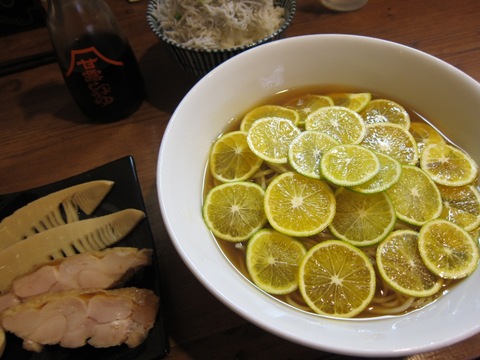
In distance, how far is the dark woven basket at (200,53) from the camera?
1.43m

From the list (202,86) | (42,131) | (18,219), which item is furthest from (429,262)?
(42,131)

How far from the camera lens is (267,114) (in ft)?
4.33

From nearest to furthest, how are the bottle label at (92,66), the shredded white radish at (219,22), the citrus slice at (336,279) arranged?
the citrus slice at (336,279) → the bottle label at (92,66) → the shredded white radish at (219,22)

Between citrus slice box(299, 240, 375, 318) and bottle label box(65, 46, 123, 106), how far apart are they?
1.05 metres

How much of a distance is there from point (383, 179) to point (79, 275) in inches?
35.7

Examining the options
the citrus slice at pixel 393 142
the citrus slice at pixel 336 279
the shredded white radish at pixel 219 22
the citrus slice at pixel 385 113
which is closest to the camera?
the citrus slice at pixel 336 279

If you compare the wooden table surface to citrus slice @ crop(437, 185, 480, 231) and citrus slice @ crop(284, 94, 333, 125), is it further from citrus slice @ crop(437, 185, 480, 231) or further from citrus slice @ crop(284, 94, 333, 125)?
citrus slice @ crop(284, 94, 333, 125)

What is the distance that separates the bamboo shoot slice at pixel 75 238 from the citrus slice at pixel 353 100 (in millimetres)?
783

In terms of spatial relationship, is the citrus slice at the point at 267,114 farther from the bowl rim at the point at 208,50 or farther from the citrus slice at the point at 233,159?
the bowl rim at the point at 208,50

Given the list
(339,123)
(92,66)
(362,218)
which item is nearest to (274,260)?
(362,218)

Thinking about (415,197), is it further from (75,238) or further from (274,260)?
(75,238)

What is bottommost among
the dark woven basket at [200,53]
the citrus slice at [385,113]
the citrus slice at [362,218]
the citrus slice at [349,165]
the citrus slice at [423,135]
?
the citrus slice at [362,218]

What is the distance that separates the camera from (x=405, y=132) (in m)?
1.19

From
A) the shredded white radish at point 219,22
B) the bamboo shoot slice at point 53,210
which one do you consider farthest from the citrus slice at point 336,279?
the shredded white radish at point 219,22
